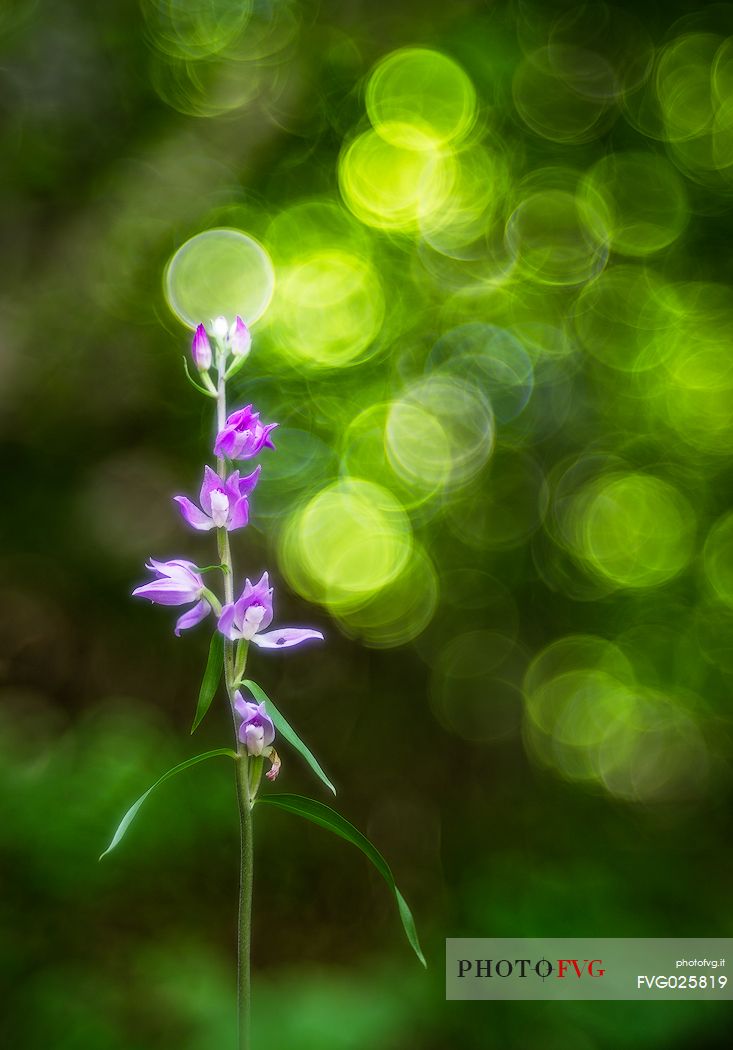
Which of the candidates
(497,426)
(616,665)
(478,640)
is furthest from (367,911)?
(497,426)

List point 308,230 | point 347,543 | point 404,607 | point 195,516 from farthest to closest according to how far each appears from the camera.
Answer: point 347,543
point 404,607
point 308,230
point 195,516

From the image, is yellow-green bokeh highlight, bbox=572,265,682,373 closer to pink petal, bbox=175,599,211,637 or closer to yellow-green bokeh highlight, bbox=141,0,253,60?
→ yellow-green bokeh highlight, bbox=141,0,253,60

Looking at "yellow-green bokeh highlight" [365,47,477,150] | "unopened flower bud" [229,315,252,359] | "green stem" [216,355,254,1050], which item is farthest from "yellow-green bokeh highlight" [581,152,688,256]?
"green stem" [216,355,254,1050]

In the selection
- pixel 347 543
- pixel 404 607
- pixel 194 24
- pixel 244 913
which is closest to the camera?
pixel 244 913

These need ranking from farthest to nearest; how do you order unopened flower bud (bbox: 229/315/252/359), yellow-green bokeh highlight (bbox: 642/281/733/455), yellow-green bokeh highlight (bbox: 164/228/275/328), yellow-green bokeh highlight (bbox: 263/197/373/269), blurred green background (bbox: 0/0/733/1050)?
1. yellow-green bokeh highlight (bbox: 642/281/733/455)
2. yellow-green bokeh highlight (bbox: 263/197/373/269)
3. yellow-green bokeh highlight (bbox: 164/228/275/328)
4. blurred green background (bbox: 0/0/733/1050)
5. unopened flower bud (bbox: 229/315/252/359)

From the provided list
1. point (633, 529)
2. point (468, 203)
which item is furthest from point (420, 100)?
point (633, 529)

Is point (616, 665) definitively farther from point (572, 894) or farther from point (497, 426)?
point (572, 894)

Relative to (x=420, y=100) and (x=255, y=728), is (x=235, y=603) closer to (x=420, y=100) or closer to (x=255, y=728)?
(x=255, y=728)

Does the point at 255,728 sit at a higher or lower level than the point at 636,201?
lower
